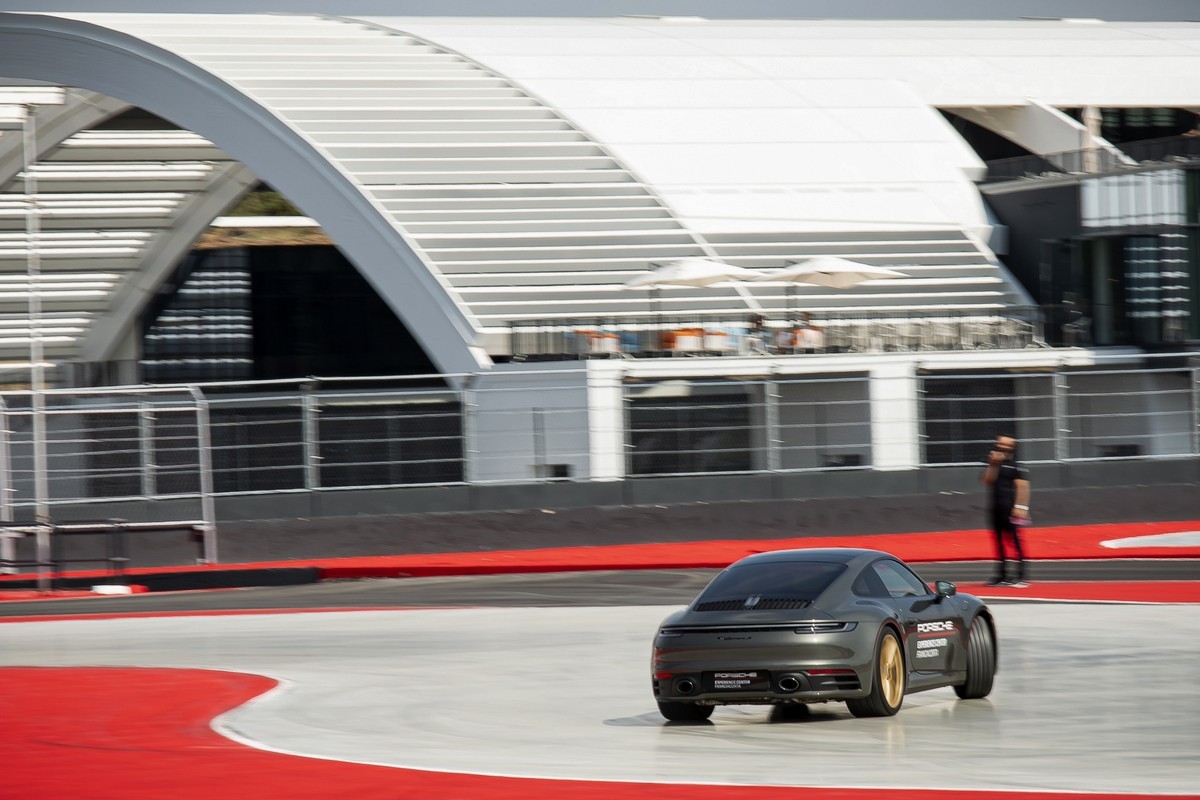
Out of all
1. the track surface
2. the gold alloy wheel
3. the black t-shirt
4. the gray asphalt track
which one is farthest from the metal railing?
the gold alloy wheel

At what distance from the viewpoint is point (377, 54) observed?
44.7 metres

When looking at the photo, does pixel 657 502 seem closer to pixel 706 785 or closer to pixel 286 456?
pixel 286 456

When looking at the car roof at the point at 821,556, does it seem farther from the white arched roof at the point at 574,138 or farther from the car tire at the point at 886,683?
the white arched roof at the point at 574,138

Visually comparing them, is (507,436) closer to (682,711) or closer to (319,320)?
(682,711)

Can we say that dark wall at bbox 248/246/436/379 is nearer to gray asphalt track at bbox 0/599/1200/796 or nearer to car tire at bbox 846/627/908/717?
gray asphalt track at bbox 0/599/1200/796

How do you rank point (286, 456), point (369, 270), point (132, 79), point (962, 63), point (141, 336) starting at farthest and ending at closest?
point (141, 336)
point (962, 63)
point (132, 79)
point (369, 270)
point (286, 456)

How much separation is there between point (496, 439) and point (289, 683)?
42.3ft

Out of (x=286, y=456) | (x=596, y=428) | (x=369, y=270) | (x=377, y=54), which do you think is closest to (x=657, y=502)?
(x=596, y=428)

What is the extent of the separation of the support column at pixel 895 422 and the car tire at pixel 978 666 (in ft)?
50.7

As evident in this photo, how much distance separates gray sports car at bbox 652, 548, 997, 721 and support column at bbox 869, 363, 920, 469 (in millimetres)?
15732

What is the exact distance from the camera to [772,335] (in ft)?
116

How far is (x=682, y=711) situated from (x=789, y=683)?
809mm

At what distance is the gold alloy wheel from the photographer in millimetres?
10867

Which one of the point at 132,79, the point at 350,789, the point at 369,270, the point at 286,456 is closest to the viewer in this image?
the point at 350,789
